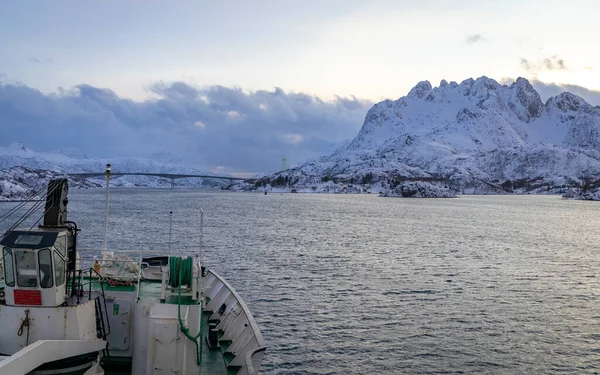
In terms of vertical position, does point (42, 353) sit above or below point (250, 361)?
above

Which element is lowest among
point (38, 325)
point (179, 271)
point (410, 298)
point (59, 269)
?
point (410, 298)

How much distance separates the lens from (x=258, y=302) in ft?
140

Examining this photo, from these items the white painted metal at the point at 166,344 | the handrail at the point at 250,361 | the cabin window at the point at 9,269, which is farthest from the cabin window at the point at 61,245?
the handrail at the point at 250,361

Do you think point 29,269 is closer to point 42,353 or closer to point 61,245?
point 61,245

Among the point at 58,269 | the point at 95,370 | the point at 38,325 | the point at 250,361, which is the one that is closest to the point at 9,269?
the point at 58,269

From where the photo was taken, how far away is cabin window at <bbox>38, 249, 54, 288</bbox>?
15516mm

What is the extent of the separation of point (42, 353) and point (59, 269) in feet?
9.27

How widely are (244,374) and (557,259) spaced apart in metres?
64.9

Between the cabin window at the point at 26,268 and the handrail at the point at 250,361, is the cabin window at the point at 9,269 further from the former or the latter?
the handrail at the point at 250,361

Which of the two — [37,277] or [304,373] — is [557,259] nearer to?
[304,373]

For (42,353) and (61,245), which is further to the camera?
(61,245)

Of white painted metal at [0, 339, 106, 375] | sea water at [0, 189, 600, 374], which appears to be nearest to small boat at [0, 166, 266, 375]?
white painted metal at [0, 339, 106, 375]

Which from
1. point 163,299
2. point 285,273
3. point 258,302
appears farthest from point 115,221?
point 163,299

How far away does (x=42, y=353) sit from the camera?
13898mm
